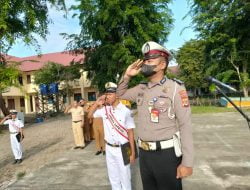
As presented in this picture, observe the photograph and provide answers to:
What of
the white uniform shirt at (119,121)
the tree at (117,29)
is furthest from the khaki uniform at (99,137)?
the tree at (117,29)

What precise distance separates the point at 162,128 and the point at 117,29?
32020 millimetres

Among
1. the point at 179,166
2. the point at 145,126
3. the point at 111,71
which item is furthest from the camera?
the point at 111,71

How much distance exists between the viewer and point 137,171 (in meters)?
8.53

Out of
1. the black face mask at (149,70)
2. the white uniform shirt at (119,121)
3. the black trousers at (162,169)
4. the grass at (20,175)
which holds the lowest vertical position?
the grass at (20,175)

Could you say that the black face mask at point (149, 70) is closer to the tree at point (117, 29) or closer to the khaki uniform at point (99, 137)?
the khaki uniform at point (99, 137)

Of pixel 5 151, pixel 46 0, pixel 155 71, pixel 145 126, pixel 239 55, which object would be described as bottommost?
pixel 5 151

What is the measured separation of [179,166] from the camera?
339 cm

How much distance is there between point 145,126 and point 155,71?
0.53 meters

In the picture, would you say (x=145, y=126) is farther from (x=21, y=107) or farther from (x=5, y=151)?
(x=21, y=107)

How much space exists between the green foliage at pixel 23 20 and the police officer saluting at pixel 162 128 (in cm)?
1733

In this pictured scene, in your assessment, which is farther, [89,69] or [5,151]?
[89,69]

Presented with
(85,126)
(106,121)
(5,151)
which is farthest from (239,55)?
(106,121)

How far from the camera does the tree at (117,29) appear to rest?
1288 inches

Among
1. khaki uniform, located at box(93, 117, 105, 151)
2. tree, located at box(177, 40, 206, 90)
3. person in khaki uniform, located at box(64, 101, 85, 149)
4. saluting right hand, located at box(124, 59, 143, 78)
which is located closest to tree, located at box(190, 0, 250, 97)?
tree, located at box(177, 40, 206, 90)
